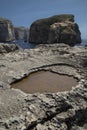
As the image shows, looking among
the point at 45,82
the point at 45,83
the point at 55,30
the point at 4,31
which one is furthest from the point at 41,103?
the point at 4,31

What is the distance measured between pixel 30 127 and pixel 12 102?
1.98 meters

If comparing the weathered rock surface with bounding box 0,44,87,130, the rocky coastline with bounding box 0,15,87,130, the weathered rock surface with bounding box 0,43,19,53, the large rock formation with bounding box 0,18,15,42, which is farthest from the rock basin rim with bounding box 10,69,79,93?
the large rock formation with bounding box 0,18,15,42

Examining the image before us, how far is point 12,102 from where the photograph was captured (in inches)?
444

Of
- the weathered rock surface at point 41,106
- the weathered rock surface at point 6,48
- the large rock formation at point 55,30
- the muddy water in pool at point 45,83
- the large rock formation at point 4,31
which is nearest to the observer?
the weathered rock surface at point 41,106

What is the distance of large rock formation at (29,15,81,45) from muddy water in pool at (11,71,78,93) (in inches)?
3331

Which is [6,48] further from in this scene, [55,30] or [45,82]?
[55,30]

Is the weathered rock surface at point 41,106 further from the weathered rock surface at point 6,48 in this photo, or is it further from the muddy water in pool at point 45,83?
the weathered rock surface at point 6,48

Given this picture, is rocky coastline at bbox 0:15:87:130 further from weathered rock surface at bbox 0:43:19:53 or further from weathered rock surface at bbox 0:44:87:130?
weathered rock surface at bbox 0:43:19:53

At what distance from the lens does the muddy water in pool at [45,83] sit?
1345cm

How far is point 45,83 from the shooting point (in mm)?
14562

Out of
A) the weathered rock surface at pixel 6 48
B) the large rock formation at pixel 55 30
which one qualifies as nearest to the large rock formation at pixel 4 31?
the large rock formation at pixel 55 30

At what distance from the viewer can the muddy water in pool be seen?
44.1 ft

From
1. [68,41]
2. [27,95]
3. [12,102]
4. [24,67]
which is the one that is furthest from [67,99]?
[68,41]

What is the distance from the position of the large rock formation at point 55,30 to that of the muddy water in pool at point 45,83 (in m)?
84.6
